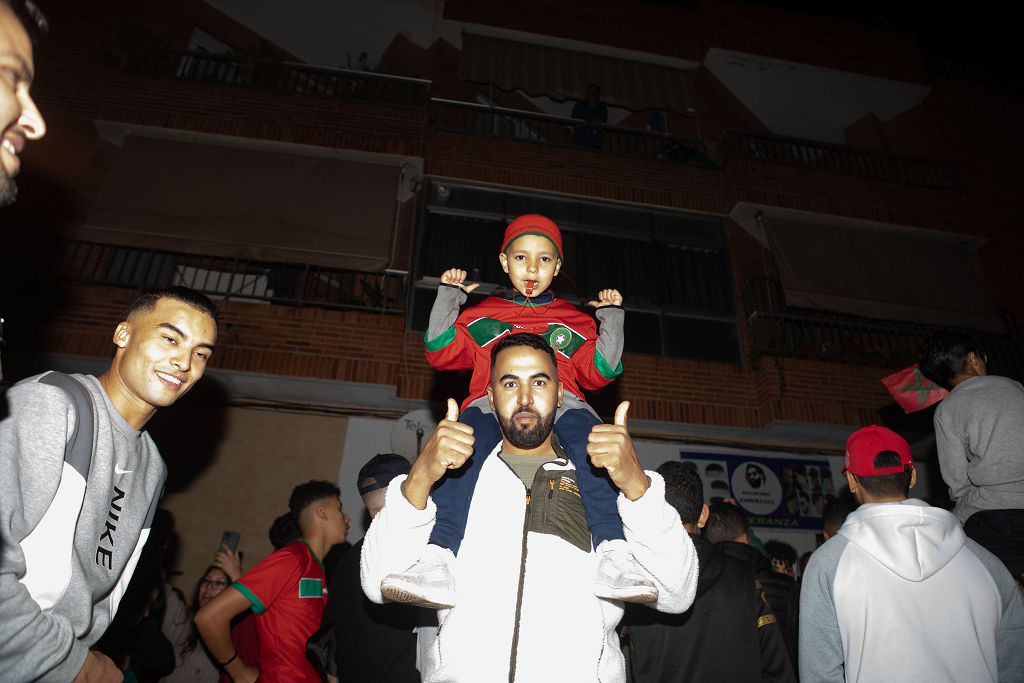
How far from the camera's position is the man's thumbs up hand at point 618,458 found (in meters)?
2.23

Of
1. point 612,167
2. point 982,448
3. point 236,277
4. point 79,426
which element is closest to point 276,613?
point 79,426

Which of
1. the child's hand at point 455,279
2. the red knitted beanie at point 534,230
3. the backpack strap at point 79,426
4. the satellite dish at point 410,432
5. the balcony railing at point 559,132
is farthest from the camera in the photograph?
the balcony railing at point 559,132

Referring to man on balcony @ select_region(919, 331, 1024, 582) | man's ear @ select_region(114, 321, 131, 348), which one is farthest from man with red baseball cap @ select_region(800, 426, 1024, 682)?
man's ear @ select_region(114, 321, 131, 348)

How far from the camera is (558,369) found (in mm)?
3166

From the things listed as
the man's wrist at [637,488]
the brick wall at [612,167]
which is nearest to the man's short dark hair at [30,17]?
the man's wrist at [637,488]

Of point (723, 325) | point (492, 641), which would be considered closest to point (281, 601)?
point (492, 641)

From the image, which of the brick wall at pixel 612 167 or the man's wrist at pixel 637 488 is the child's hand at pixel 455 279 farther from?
the brick wall at pixel 612 167

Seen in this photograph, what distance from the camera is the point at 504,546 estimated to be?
7.71 feet

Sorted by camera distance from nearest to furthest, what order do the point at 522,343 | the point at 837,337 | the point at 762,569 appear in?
the point at 522,343, the point at 762,569, the point at 837,337

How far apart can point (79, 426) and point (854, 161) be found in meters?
14.2

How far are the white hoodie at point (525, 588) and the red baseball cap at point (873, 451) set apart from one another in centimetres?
138

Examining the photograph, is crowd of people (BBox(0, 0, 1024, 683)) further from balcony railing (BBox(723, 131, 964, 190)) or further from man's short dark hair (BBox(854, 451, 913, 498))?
balcony railing (BBox(723, 131, 964, 190))

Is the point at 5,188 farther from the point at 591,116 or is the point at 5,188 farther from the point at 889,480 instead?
the point at 591,116

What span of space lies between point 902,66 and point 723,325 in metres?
7.36
